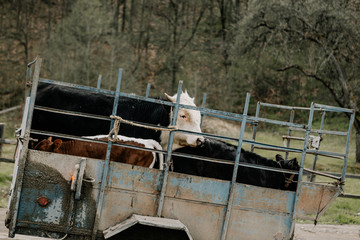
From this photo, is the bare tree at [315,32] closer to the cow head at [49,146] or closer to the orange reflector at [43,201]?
the cow head at [49,146]

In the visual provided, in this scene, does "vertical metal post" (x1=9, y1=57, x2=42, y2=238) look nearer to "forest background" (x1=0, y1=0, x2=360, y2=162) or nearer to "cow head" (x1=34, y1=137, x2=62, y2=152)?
"cow head" (x1=34, y1=137, x2=62, y2=152)

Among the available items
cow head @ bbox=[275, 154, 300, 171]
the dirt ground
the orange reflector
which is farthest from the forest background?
the orange reflector

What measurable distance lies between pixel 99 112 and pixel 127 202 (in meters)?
2.45

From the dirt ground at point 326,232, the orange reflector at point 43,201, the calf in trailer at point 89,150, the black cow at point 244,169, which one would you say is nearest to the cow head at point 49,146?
the calf in trailer at point 89,150

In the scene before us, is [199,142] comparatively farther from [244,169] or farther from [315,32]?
[315,32]

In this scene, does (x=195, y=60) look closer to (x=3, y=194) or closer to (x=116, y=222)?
(x=3, y=194)

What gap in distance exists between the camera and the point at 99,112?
6.57m

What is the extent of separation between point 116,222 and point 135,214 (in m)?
0.21

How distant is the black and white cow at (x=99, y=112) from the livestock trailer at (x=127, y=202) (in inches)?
58.2

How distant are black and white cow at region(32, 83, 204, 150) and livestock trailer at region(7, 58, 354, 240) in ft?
4.85

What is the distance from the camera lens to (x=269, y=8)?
17516 mm

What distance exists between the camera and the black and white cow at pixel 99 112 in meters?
6.18

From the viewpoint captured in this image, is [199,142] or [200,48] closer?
[199,142]

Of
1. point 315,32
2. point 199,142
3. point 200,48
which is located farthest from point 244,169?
point 200,48
